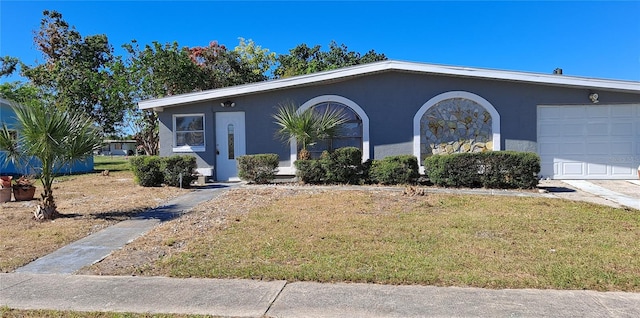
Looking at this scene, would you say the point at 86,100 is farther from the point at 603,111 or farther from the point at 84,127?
the point at 603,111

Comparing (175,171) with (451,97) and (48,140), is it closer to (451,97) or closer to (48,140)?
(48,140)

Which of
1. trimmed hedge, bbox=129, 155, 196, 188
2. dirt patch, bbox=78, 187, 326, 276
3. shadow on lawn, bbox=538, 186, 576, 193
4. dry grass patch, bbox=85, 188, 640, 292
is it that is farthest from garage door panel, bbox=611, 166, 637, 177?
trimmed hedge, bbox=129, 155, 196, 188

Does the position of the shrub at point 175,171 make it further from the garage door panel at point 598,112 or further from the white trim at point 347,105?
the garage door panel at point 598,112

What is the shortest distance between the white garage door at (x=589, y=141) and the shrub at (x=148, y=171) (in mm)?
11627

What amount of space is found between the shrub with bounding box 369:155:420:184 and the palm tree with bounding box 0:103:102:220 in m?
7.02

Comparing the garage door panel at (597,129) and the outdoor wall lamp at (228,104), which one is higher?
the outdoor wall lamp at (228,104)

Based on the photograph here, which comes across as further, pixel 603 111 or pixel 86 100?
pixel 86 100

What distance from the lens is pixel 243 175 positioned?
38.4ft

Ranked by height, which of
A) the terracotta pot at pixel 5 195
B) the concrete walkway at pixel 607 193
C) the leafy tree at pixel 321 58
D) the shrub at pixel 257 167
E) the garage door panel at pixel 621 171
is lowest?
the concrete walkway at pixel 607 193

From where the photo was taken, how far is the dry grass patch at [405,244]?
422 centimetres

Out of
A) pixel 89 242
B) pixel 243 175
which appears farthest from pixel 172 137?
pixel 89 242

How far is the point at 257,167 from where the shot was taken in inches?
458

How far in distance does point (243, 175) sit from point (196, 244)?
6249 mm

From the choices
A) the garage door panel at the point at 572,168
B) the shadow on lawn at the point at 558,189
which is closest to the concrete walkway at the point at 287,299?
the shadow on lawn at the point at 558,189
